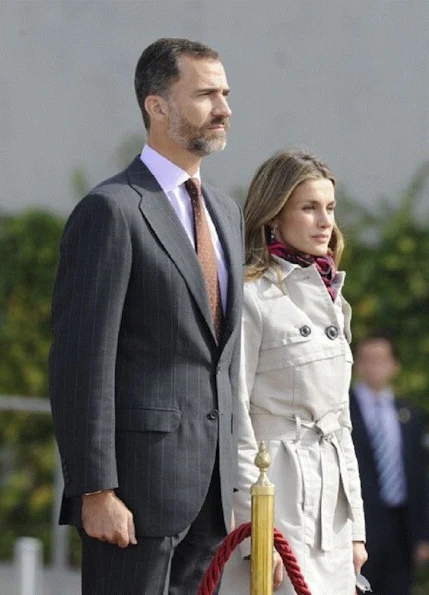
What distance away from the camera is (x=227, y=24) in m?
9.35

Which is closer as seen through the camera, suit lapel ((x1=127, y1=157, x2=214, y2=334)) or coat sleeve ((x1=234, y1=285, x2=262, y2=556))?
suit lapel ((x1=127, y1=157, x2=214, y2=334))

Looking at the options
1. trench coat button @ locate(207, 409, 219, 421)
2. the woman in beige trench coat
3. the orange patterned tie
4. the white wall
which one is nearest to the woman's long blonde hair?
the woman in beige trench coat

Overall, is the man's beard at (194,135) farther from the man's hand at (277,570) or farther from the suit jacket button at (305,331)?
the man's hand at (277,570)

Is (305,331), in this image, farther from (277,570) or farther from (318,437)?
(277,570)

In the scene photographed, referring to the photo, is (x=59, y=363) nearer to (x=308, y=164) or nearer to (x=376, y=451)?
(x=308, y=164)

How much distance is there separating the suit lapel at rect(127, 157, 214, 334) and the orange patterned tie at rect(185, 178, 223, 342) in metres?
0.06

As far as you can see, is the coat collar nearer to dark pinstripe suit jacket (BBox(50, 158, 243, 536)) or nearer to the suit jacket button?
the suit jacket button

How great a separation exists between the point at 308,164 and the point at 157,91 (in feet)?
1.86

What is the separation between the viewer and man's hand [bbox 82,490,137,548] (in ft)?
13.6

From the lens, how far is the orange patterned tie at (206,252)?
4.42 meters

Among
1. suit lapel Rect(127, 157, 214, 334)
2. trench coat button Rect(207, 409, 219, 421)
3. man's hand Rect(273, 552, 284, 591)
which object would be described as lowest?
man's hand Rect(273, 552, 284, 591)

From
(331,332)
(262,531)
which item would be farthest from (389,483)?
(262,531)

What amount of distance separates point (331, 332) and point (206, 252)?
544 mm

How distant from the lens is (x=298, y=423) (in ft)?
15.5
